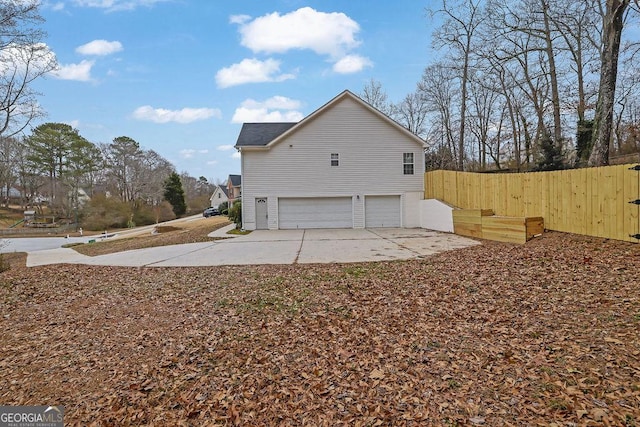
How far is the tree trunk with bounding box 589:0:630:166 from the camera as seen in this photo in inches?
332

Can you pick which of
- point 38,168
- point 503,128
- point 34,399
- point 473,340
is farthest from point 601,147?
point 38,168

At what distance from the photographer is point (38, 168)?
3409 centimetres

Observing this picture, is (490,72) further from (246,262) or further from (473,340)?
(473,340)

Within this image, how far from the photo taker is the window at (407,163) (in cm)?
1658

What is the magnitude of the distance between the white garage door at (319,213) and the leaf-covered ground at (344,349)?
395 inches

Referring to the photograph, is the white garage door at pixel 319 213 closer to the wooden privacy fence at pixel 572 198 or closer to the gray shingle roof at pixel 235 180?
the wooden privacy fence at pixel 572 198

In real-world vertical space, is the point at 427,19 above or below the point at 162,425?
above

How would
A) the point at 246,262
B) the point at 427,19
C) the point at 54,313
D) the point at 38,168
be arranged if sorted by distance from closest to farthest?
the point at 54,313 → the point at 246,262 → the point at 427,19 → the point at 38,168

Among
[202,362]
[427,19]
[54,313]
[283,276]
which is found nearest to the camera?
[202,362]

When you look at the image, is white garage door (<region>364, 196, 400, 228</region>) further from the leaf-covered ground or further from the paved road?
the paved road

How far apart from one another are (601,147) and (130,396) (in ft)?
39.6

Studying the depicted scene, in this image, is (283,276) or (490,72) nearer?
(283,276)

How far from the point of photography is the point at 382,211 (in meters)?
16.8

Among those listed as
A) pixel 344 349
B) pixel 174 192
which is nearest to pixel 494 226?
pixel 344 349
